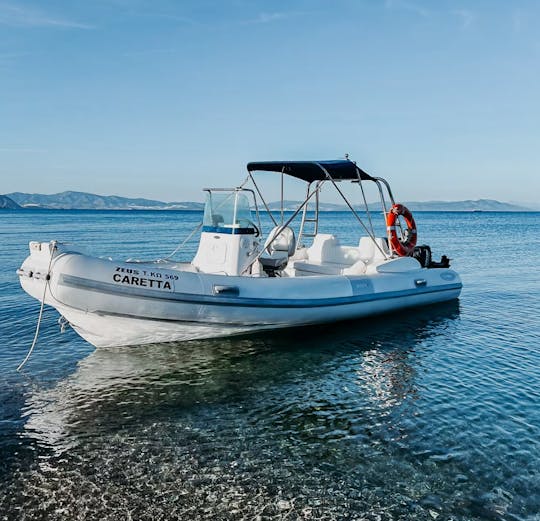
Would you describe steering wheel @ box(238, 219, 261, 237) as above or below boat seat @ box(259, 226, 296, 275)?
above

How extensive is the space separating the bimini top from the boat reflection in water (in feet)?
11.4

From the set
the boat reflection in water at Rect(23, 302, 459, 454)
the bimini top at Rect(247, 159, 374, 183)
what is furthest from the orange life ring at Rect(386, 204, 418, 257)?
the boat reflection in water at Rect(23, 302, 459, 454)

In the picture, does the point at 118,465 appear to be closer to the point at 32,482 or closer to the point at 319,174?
the point at 32,482

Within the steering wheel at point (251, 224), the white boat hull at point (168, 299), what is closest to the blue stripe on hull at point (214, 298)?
the white boat hull at point (168, 299)

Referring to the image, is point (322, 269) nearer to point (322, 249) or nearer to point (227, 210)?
point (322, 249)

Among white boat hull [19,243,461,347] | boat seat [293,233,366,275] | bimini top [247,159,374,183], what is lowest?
white boat hull [19,243,461,347]

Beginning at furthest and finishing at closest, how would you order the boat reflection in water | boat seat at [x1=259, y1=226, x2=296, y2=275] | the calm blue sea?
1. boat seat at [x1=259, y1=226, x2=296, y2=275]
2. the boat reflection in water
3. the calm blue sea

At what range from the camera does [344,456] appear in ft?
17.9

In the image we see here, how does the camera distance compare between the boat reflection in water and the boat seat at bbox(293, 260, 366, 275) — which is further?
the boat seat at bbox(293, 260, 366, 275)

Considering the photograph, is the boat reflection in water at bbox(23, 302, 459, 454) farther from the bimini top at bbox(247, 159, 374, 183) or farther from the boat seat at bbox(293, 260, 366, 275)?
the bimini top at bbox(247, 159, 374, 183)

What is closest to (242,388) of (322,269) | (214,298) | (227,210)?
(214,298)

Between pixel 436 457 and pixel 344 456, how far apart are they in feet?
3.08

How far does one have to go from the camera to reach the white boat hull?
26.4 ft

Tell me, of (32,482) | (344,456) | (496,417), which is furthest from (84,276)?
(496,417)
